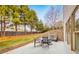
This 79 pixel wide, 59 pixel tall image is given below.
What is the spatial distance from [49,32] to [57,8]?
1.82 ft

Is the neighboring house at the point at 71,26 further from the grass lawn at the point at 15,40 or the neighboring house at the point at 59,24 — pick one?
the grass lawn at the point at 15,40

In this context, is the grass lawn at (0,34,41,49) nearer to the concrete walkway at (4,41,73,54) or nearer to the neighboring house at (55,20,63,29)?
the concrete walkway at (4,41,73,54)

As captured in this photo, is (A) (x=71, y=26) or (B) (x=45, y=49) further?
(B) (x=45, y=49)

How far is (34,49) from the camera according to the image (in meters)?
3.36

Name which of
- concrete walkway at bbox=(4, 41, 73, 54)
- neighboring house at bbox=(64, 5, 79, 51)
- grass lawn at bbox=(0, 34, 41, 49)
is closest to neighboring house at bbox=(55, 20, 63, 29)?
neighboring house at bbox=(64, 5, 79, 51)

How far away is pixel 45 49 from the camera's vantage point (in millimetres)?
3385

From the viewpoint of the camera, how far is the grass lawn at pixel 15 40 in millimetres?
3299

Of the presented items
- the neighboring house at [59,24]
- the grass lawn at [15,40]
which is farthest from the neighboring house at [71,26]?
the grass lawn at [15,40]

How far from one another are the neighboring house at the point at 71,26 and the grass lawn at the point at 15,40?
66 centimetres

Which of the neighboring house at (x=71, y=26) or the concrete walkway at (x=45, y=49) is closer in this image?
the neighboring house at (x=71, y=26)

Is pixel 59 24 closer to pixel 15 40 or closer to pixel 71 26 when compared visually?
pixel 71 26

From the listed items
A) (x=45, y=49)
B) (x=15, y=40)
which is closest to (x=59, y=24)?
(x=45, y=49)

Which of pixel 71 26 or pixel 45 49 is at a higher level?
pixel 71 26

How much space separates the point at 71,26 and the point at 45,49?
749mm
